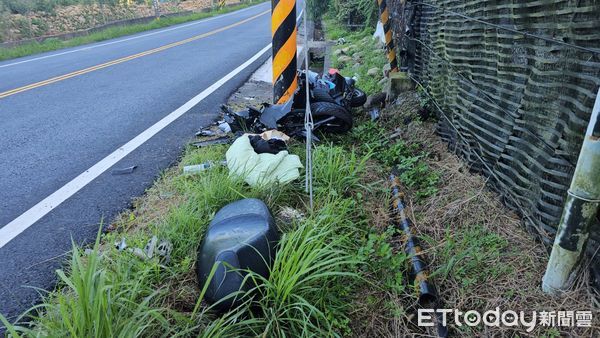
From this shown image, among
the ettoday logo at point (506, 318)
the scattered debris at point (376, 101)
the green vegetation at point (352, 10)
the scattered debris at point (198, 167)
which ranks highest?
the green vegetation at point (352, 10)

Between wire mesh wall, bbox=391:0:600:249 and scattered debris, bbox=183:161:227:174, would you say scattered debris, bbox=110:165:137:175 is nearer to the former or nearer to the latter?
scattered debris, bbox=183:161:227:174

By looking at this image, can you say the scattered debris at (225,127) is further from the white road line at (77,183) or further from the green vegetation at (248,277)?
the green vegetation at (248,277)

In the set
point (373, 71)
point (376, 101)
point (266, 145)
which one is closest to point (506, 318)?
point (266, 145)

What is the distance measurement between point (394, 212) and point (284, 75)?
2059 millimetres

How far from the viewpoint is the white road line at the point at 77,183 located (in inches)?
102

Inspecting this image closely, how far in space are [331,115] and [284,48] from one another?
91 cm

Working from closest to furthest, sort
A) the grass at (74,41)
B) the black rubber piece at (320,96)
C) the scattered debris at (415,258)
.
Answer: the scattered debris at (415,258), the black rubber piece at (320,96), the grass at (74,41)

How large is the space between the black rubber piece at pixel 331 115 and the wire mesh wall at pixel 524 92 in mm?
877

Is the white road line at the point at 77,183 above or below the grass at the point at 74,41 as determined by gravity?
below

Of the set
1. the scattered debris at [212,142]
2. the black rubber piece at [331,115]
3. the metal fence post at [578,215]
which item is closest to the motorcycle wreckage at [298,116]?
the black rubber piece at [331,115]

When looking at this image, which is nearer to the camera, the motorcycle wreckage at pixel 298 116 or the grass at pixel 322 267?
the grass at pixel 322 267

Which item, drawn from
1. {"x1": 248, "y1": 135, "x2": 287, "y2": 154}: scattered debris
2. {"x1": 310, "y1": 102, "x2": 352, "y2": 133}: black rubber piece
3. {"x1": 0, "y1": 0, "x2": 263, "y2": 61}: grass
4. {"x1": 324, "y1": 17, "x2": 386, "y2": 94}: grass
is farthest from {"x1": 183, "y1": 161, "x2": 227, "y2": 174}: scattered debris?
{"x1": 0, "y1": 0, "x2": 263, "y2": 61}: grass

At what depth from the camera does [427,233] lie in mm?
2373

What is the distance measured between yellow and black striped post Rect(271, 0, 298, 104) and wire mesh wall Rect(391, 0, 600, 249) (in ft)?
4.84
